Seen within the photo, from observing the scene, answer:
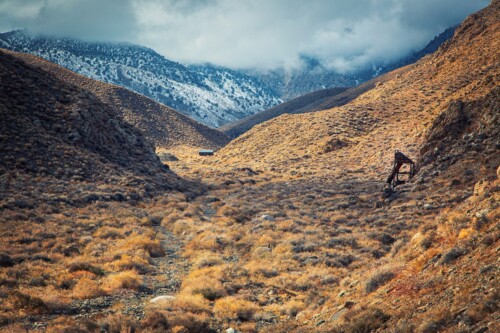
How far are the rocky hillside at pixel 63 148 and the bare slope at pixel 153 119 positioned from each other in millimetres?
51859

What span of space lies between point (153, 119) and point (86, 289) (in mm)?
103122

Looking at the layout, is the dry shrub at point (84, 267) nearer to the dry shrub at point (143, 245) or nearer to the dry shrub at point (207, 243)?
the dry shrub at point (143, 245)

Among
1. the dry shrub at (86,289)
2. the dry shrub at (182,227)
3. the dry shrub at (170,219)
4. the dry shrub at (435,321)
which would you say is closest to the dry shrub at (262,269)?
the dry shrub at (86,289)

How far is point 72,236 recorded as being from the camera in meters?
22.0

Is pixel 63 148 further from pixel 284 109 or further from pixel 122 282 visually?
pixel 284 109

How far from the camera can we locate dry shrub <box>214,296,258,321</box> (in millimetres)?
13227

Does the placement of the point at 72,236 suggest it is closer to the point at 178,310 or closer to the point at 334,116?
the point at 178,310

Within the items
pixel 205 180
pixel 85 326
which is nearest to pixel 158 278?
pixel 85 326

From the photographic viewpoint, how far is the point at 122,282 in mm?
15695

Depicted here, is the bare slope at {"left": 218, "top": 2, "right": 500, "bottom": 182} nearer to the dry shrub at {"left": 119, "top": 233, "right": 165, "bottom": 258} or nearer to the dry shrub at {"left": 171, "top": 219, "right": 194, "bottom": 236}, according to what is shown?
the dry shrub at {"left": 171, "top": 219, "right": 194, "bottom": 236}

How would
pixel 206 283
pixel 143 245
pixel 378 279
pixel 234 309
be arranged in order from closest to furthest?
pixel 378 279 → pixel 234 309 → pixel 206 283 → pixel 143 245

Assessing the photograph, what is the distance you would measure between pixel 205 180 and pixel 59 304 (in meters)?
35.4

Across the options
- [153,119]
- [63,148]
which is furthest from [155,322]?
[153,119]

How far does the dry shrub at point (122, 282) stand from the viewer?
15.5 metres
